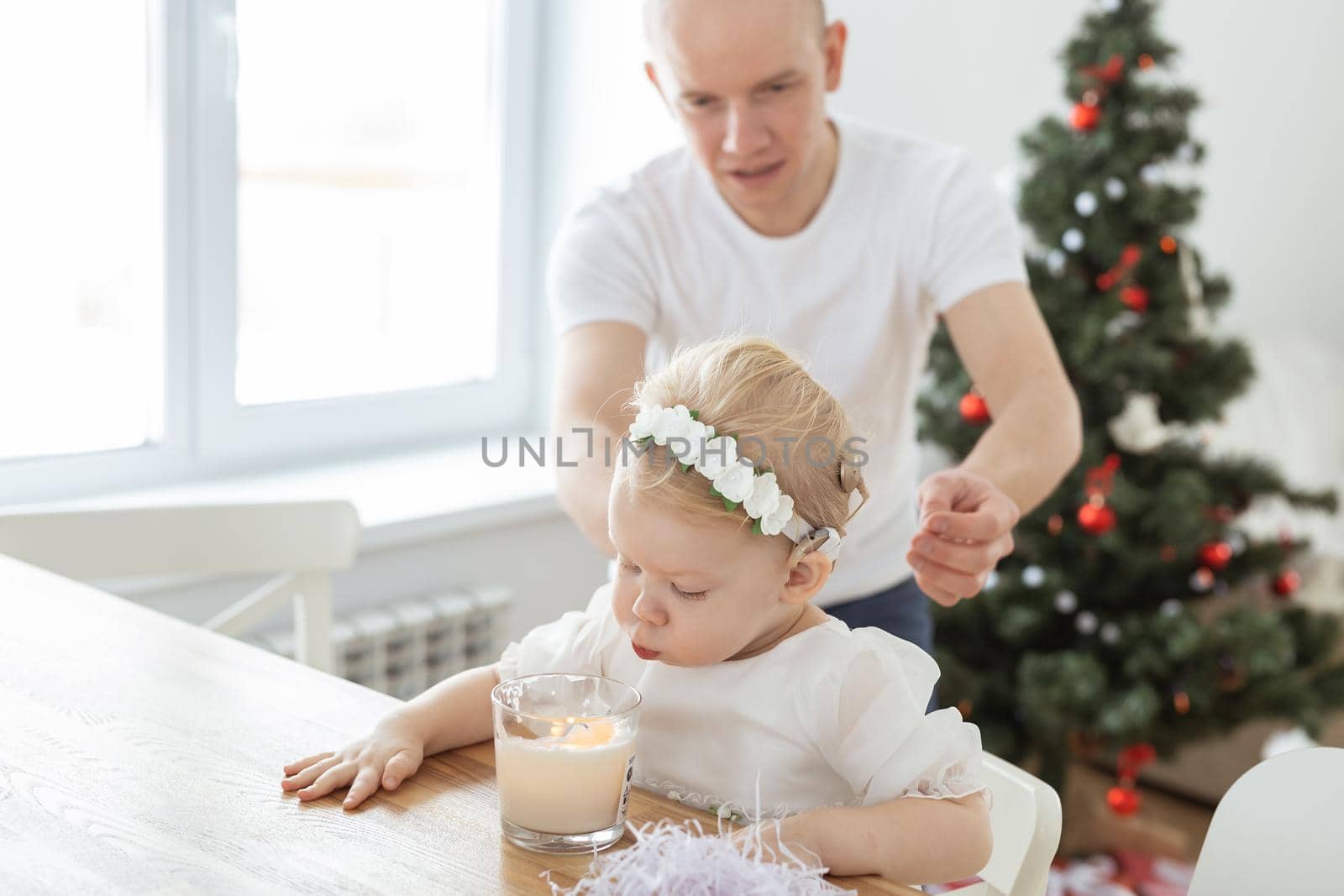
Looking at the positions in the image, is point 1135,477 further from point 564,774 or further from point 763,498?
point 564,774

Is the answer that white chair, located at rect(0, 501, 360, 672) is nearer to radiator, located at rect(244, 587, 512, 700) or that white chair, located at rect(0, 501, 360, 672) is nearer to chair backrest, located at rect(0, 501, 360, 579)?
chair backrest, located at rect(0, 501, 360, 579)

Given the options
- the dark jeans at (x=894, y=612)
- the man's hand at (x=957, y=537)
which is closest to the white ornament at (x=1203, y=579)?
the dark jeans at (x=894, y=612)

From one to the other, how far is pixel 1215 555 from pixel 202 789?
2.23 metres

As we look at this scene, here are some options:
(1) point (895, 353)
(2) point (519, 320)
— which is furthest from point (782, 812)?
(2) point (519, 320)

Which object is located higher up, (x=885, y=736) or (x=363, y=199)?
(x=363, y=199)

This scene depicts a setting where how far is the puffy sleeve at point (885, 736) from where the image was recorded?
0.95 m

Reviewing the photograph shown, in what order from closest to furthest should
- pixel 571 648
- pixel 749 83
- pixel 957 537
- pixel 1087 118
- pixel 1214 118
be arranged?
pixel 571 648 < pixel 957 537 < pixel 749 83 < pixel 1087 118 < pixel 1214 118

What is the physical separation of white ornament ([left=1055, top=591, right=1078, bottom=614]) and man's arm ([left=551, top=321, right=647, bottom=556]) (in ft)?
4.73

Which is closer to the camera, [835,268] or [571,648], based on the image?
[571,648]

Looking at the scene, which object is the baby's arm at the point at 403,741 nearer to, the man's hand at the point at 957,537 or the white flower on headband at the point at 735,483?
the white flower on headband at the point at 735,483

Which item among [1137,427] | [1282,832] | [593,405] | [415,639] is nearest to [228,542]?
[593,405]

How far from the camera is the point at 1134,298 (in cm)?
264

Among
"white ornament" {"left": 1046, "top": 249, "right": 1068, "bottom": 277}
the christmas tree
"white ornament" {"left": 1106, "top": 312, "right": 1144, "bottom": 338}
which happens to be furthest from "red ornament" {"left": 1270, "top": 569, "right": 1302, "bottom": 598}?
"white ornament" {"left": 1046, "top": 249, "right": 1068, "bottom": 277}

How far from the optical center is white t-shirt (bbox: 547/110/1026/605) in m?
1.66
